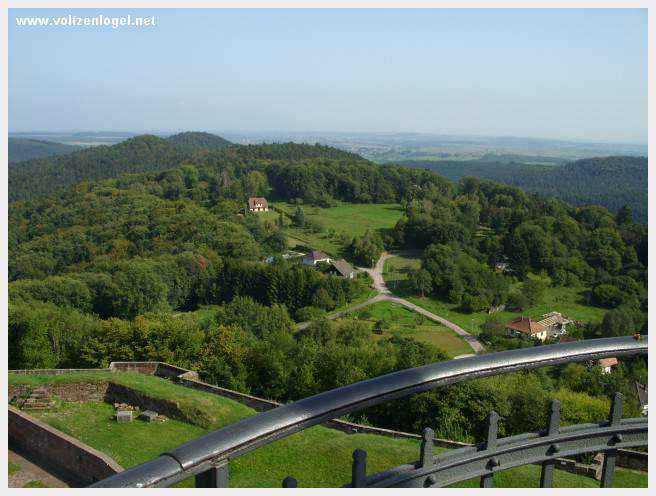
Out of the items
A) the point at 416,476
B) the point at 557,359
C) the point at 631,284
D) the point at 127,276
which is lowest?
the point at 631,284

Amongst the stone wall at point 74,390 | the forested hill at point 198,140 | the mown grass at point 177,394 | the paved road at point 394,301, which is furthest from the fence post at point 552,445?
the forested hill at point 198,140

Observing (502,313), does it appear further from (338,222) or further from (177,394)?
(177,394)

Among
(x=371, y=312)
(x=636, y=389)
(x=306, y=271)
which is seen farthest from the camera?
(x=306, y=271)

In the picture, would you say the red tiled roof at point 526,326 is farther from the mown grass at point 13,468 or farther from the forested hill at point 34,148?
the forested hill at point 34,148

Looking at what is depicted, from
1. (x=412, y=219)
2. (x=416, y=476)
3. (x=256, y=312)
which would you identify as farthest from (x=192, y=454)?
(x=412, y=219)

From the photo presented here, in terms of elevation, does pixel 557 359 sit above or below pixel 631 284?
above

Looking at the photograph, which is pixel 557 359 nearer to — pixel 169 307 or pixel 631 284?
pixel 169 307

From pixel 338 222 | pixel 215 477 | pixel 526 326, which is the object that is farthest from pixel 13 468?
pixel 338 222
